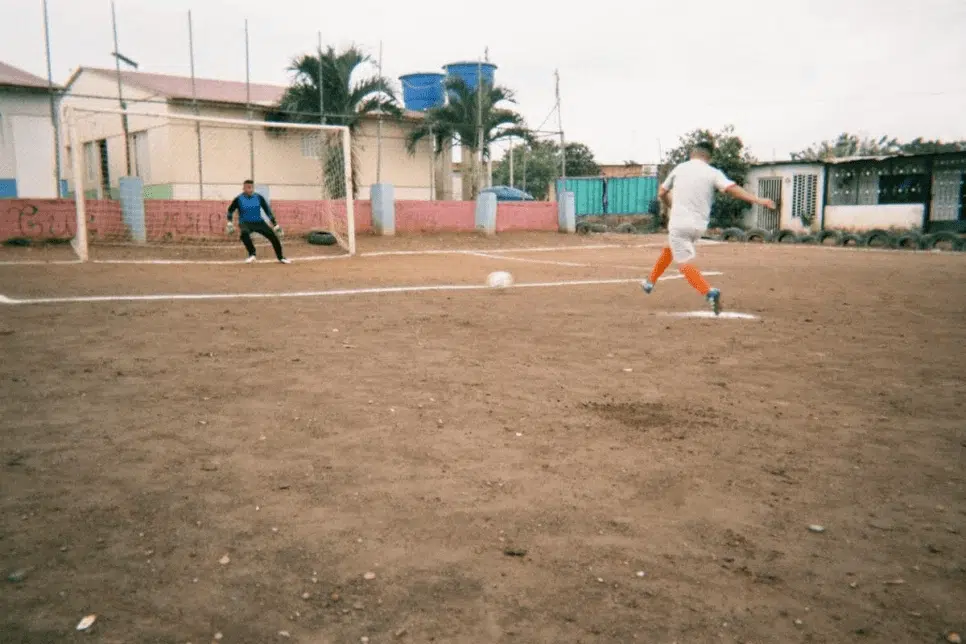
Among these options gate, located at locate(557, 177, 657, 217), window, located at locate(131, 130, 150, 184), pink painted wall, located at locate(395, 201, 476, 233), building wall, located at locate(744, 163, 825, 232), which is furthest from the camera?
gate, located at locate(557, 177, 657, 217)

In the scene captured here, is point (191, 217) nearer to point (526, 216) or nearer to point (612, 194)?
point (526, 216)

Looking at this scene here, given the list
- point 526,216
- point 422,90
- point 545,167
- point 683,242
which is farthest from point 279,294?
point 545,167

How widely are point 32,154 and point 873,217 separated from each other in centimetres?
2901

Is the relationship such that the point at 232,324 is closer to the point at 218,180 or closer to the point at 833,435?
the point at 833,435

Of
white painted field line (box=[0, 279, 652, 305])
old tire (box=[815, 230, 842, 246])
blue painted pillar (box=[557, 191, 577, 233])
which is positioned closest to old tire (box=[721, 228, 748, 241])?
old tire (box=[815, 230, 842, 246])

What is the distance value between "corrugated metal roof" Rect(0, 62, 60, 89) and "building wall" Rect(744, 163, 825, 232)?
84.5 ft

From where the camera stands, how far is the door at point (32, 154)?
21109mm

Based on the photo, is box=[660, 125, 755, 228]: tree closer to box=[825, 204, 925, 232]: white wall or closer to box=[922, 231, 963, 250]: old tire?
box=[825, 204, 925, 232]: white wall

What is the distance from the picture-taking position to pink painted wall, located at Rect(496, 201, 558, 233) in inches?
995

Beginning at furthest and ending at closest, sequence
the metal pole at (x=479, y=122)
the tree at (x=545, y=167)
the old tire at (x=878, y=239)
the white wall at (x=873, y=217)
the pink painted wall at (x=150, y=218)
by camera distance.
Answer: the tree at (x=545, y=167)
the white wall at (x=873, y=217)
the metal pole at (x=479, y=122)
the old tire at (x=878, y=239)
the pink painted wall at (x=150, y=218)

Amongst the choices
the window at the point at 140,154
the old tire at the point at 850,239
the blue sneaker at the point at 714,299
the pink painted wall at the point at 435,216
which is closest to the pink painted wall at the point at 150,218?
the pink painted wall at the point at 435,216

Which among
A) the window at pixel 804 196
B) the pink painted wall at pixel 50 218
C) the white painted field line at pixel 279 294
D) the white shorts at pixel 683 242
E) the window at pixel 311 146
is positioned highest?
the window at pixel 311 146

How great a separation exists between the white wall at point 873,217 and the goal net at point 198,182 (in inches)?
762

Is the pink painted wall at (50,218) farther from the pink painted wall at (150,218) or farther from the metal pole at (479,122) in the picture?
the metal pole at (479,122)
